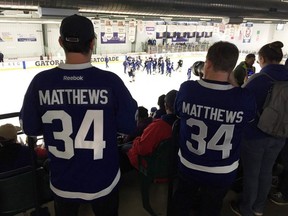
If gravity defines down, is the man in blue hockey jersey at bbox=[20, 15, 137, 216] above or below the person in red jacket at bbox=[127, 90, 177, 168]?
above

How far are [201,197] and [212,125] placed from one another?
477mm

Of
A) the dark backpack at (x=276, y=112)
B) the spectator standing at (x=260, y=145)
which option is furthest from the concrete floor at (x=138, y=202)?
the dark backpack at (x=276, y=112)

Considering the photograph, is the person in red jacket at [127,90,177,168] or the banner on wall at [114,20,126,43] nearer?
the person in red jacket at [127,90,177,168]

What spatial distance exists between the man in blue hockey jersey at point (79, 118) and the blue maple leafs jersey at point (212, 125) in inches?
13.5

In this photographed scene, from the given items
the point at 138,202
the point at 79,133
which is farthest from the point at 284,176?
the point at 79,133

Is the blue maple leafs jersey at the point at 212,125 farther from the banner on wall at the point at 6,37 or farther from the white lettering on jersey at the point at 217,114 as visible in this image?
the banner on wall at the point at 6,37

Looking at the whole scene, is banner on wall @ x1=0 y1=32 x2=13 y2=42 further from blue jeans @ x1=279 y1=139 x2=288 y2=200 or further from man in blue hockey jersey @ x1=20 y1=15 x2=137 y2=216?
blue jeans @ x1=279 y1=139 x2=288 y2=200

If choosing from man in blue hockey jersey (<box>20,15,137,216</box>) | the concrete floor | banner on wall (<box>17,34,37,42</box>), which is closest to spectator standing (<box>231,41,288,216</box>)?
the concrete floor

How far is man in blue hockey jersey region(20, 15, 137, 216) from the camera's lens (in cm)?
99

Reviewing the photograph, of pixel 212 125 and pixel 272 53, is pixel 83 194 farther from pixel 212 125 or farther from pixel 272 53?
pixel 272 53

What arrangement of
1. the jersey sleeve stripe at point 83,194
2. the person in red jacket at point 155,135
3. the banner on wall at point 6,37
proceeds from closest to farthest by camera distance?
the jersey sleeve stripe at point 83,194, the person in red jacket at point 155,135, the banner on wall at point 6,37

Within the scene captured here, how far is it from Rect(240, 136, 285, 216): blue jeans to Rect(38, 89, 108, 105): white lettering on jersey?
1159 mm

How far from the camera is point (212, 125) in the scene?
1245mm

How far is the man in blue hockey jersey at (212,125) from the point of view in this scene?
120 centimetres
